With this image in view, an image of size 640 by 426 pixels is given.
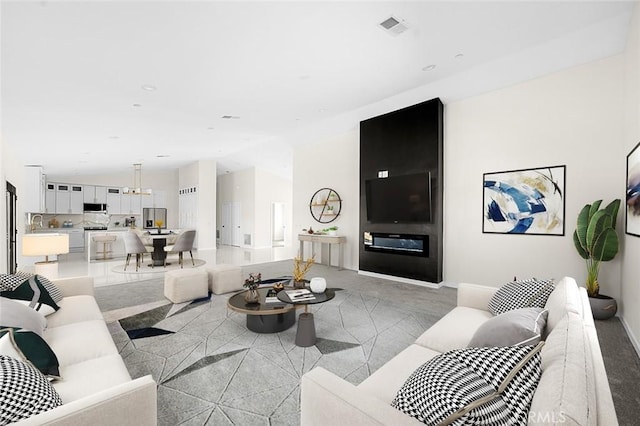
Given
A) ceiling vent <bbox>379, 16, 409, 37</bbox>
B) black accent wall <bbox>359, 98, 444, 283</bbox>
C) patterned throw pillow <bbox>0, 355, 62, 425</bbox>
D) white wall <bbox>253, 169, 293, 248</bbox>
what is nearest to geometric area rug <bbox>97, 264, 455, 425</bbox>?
patterned throw pillow <bbox>0, 355, 62, 425</bbox>

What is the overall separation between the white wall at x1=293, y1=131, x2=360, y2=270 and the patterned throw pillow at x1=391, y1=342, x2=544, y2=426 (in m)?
5.65

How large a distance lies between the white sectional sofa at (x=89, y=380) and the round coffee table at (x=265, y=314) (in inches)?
45.2

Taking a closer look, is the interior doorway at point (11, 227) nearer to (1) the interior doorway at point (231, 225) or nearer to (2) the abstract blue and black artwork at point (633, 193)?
(1) the interior doorway at point (231, 225)

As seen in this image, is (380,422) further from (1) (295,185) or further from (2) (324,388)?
(1) (295,185)

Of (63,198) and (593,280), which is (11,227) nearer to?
(63,198)

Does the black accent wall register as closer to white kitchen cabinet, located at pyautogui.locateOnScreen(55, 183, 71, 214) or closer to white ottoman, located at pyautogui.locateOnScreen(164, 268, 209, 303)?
white ottoman, located at pyautogui.locateOnScreen(164, 268, 209, 303)

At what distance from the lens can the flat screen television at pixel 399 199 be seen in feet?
17.5

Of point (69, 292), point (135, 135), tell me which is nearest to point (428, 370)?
point (69, 292)

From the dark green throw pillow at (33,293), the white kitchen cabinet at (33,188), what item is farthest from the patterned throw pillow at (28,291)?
the white kitchen cabinet at (33,188)

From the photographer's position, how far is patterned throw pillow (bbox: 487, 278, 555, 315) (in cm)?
217

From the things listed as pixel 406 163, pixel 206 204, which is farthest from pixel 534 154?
pixel 206 204

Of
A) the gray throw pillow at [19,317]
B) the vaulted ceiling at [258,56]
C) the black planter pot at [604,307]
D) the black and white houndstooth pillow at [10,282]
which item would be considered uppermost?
the vaulted ceiling at [258,56]

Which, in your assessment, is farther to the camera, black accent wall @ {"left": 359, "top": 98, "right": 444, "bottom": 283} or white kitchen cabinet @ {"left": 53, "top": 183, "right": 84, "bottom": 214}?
white kitchen cabinet @ {"left": 53, "top": 183, "right": 84, "bottom": 214}

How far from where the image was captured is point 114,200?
1135 centimetres
